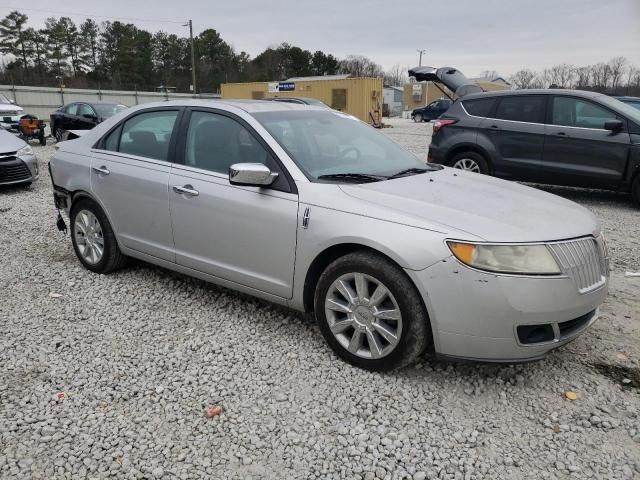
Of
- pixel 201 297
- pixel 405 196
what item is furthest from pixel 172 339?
pixel 405 196

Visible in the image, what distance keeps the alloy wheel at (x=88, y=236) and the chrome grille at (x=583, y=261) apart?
3.77 metres

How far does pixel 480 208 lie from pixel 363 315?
3.06 ft

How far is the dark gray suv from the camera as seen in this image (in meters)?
7.49

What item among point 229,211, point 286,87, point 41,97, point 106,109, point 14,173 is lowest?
point 14,173

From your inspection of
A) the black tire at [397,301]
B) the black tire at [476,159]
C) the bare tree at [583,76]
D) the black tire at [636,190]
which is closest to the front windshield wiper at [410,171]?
the black tire at [397,301]

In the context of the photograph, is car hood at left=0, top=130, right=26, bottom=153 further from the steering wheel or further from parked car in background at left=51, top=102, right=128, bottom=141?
the steering wheel

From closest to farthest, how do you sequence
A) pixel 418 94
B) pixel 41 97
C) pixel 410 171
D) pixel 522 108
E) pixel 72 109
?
pixel 410 171, pixel 522 108, pixel 72 109, pixel 41 97, pixel 418 94

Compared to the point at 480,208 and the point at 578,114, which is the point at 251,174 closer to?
the point at 480,208

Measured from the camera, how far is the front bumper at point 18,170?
874 centimetres

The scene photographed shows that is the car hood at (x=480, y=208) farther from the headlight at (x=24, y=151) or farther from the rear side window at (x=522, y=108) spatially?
the headlight at (x=24, y=151)

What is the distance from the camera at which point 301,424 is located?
2.73 meters

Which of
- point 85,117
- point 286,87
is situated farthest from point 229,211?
point 286,87

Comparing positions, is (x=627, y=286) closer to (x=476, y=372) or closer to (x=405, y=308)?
(x=476, y=372)

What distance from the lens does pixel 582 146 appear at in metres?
7.66
